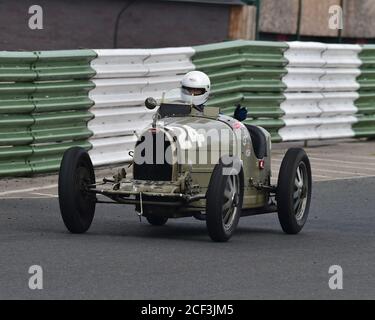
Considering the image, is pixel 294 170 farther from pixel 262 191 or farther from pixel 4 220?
pixel 4 220

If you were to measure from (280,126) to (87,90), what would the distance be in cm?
398

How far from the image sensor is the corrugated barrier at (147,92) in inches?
607

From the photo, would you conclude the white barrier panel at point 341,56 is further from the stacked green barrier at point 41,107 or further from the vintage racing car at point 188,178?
the vintage racing car at point 188,178

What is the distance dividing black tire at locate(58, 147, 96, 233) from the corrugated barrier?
135 inches

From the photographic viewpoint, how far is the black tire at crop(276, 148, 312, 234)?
39.5 feet

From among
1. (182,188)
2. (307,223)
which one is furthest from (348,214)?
(182,188)

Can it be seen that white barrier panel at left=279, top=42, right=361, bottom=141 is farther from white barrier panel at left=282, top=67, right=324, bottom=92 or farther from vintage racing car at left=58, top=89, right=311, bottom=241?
vintage racing car at left=58, top=89, right=311, bottom=241

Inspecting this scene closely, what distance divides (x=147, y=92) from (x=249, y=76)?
2.43m

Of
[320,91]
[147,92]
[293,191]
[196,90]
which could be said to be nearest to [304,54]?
[320,91]

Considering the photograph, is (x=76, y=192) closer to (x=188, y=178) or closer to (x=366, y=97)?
(x=188, y=178)

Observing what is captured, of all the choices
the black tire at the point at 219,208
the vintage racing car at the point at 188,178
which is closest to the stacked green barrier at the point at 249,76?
the vintage racing car at the point at 188,178

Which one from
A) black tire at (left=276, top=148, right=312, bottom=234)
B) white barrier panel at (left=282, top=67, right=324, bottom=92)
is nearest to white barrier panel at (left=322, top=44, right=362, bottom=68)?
white barrier panel at (left=282, top=67, right=324, bottom=92)

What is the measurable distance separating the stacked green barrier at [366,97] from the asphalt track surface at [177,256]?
710 cm

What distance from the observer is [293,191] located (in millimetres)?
12164
